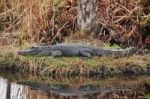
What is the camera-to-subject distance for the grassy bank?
8.96m

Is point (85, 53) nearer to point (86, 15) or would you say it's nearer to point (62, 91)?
point (86, 15)

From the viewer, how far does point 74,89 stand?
8.38 meters

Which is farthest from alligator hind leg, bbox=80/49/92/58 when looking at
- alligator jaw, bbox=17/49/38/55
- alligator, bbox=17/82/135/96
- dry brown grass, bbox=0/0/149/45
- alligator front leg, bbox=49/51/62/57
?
dry brown grass, bbox=0/0/149/45

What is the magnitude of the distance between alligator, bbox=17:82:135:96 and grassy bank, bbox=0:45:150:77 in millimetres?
427

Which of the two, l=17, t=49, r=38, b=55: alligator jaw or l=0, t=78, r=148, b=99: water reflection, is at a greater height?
l=17, t=49, r=38, b=55: alligator jaw

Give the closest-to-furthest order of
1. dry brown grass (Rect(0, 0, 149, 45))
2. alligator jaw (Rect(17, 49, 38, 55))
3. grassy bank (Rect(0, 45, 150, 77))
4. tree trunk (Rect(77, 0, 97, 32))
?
grassy bank (Rect(0, 45, 150, 77)) → alligator jaw (Rect(17, 49, 38, 55)) → tree trunk (Rect(77, 0, 97, 32)) → dry brown grass (Rect(0, 0, 149, 45))

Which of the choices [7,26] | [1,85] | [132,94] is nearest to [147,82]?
[132,94]

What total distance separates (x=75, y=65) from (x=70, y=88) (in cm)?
67

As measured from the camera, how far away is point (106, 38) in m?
11.4

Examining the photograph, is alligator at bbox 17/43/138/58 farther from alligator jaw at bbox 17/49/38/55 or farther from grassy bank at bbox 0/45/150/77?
grassy bank at bbox 0/45/150/77

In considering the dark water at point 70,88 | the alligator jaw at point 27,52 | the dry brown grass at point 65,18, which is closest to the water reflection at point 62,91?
the dark water at point 70,88

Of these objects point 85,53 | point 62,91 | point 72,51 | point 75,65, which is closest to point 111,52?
point 85,53

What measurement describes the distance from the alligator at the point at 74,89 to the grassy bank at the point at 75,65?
0.43 m

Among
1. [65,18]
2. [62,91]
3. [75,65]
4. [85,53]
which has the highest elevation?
[65,18]
